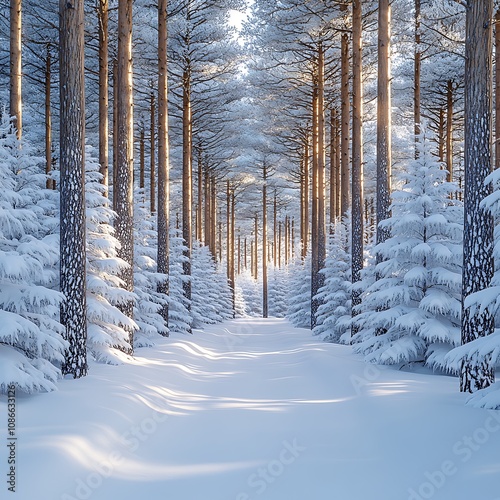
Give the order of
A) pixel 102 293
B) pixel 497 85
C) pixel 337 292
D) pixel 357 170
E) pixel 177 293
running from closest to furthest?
pixel 102 293, pixel 497 85, pixel 357 170, pixel 337 292, pixel 177 293

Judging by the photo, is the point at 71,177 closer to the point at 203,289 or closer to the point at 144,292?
the point at 144,292

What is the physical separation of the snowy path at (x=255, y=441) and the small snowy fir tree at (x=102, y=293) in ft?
3.49

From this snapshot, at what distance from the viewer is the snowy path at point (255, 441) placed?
4461mm

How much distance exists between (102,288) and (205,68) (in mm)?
14065

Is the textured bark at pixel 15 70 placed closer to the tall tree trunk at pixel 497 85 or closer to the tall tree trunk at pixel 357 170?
the tall tree trunk at pixel 357 170

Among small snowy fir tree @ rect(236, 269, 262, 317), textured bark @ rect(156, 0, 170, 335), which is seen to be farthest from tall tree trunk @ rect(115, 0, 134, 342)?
small snowy fir tree @ rect(236, 269, 262, 317)

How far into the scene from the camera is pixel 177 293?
20.8 metres

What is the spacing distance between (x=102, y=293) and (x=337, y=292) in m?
8.75

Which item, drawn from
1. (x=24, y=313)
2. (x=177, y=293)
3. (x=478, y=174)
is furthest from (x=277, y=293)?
(x=24, y=313)

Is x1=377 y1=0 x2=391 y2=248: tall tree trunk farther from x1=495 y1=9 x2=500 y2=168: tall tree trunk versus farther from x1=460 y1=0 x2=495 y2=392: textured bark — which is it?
x1=460 y1=0 x2=495 y2=392: textured bark

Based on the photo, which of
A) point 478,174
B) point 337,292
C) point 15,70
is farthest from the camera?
point 337,292

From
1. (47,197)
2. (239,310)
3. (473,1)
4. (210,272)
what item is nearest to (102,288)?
(47,197)

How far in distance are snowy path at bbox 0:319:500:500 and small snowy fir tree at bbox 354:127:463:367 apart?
3.21ft

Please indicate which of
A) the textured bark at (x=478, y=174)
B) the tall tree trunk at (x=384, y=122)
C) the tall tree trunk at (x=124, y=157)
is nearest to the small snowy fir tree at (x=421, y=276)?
the tall tree trunk at (x=384, y=122)
